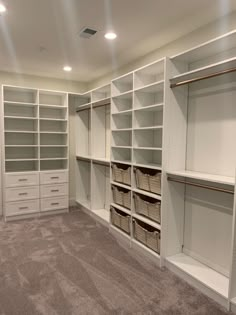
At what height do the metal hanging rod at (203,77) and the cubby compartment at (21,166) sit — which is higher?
the metal hanging rod at (203,77)

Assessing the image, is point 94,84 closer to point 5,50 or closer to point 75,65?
point 75,65

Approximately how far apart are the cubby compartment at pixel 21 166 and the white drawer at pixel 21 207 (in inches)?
24.7

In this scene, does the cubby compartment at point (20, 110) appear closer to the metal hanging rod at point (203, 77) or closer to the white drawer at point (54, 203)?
the white drawer at point (54, 203)

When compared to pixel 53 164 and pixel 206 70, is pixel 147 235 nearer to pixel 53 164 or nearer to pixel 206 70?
pixel 206 70

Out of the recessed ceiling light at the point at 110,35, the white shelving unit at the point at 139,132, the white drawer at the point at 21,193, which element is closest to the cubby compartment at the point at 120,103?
the white shelving unit at the point at 139,132

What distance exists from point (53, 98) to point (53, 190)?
1.90 m

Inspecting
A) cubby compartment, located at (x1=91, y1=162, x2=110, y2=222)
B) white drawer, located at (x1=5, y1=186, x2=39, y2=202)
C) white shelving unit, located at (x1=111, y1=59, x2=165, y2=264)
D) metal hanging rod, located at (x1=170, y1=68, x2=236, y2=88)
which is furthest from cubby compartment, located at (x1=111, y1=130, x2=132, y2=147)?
white drawer, located at (x1=5, y1=186, x2=39, y2=202)

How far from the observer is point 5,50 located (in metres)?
3.41

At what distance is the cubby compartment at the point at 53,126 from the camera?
489 cm

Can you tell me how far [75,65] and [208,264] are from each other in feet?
11.6

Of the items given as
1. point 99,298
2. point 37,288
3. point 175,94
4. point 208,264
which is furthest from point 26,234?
point 175,94

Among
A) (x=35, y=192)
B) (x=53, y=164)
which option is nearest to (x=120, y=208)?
(x=35, y=192)

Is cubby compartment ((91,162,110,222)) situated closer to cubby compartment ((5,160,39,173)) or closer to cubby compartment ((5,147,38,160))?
cubby compartment ((5,160,39,173))

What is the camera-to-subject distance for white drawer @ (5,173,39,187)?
4258 millimetres
